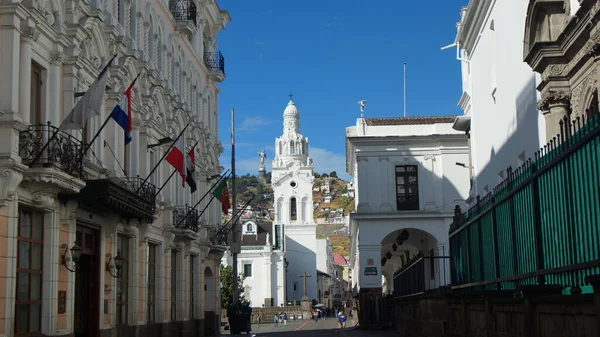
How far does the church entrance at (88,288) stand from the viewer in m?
20.6

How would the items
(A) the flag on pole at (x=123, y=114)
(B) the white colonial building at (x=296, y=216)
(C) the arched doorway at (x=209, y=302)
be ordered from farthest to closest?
(B) the white colonial building at (x=296, y=216) < (C) the arched doorway at (x=209, y=302) < (A) the flag on pole at (x=123, y=114)

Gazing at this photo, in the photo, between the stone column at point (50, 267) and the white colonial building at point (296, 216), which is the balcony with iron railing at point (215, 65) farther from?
the white colonial building at point (296, 216)

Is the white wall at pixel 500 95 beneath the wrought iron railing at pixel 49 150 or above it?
above

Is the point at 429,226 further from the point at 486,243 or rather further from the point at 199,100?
the point at 486,243

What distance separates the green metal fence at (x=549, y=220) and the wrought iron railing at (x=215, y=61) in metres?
26.7

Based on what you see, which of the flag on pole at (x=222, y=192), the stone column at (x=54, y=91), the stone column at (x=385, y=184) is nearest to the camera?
the stone column at (x=54, y=91)

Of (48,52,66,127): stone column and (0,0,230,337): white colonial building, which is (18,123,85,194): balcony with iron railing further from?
(48,52,66,127): stone column

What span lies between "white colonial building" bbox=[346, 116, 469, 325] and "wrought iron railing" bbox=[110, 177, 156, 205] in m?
20.5

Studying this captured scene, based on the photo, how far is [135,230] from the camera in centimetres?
2434

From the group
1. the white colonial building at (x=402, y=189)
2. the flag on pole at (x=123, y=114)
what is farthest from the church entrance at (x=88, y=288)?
the white colonial building at (x=402, y=189)

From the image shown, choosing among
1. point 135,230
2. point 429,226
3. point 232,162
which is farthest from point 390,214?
point 135,230

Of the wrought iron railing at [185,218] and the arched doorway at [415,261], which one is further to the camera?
the wrought iron railing at [185,218]

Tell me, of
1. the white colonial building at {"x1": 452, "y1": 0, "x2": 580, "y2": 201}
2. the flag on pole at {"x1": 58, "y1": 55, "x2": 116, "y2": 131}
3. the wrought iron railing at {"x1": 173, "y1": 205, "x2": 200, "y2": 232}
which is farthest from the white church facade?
the flag on pole at {"x1": 58, "y1": 55, "x2": 116, "y2": 131}

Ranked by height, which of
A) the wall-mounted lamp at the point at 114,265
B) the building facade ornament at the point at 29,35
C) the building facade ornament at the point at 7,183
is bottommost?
the wall-mounted lamp at the point at 114,265
